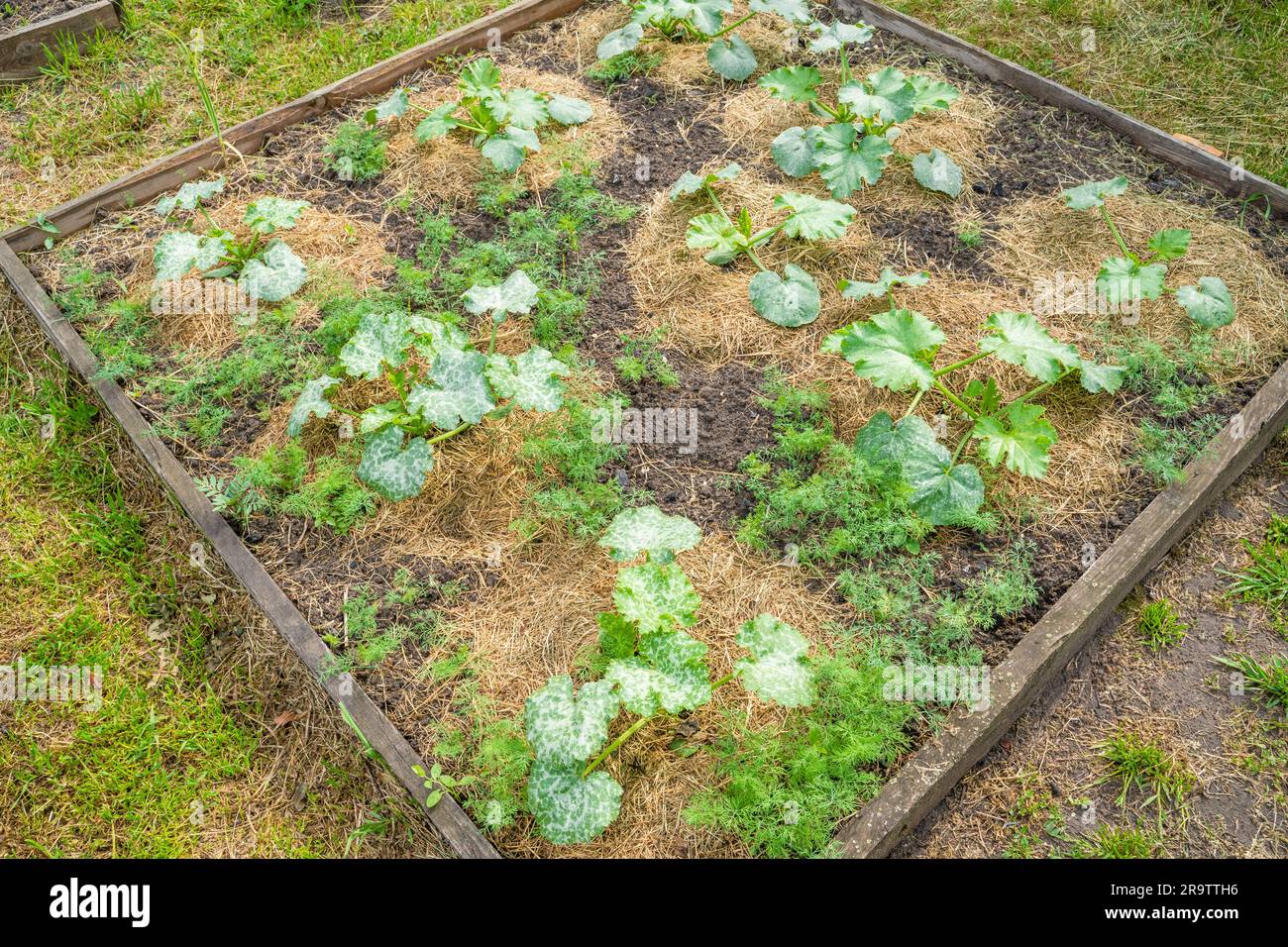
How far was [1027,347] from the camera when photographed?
283 centimetres

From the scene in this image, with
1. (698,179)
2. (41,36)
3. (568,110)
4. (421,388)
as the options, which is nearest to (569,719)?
(421,388)

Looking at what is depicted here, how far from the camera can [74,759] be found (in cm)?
264

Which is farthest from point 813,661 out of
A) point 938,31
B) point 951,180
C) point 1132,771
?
point 938,31

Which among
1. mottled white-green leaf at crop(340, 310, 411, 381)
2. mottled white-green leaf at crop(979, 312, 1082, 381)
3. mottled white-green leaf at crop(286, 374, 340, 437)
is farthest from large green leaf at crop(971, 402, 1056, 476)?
mottled white-green leaf at crop(286, 374, 340, 437)

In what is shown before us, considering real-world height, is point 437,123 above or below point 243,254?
above

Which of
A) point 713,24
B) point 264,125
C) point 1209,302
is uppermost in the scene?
point 713,24

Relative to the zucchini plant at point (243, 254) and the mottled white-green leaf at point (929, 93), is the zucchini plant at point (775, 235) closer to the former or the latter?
the mottled white-green leaf at point (929, 93)

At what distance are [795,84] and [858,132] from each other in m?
0.34

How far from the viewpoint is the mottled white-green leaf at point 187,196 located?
3.43m

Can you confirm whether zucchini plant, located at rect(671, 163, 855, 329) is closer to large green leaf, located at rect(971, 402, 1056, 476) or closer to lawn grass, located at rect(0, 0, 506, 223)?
large green leaf, located at rect(971, 402, 1056, 476)

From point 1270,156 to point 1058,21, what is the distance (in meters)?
1.28

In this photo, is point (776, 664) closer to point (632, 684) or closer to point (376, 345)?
point (632, 684)

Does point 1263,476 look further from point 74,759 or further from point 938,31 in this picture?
point 74,759

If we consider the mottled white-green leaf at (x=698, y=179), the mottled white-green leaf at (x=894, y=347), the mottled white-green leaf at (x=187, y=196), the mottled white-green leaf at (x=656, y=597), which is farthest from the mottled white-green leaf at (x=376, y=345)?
the mottled white-green leaf at (x=894, y=347)
